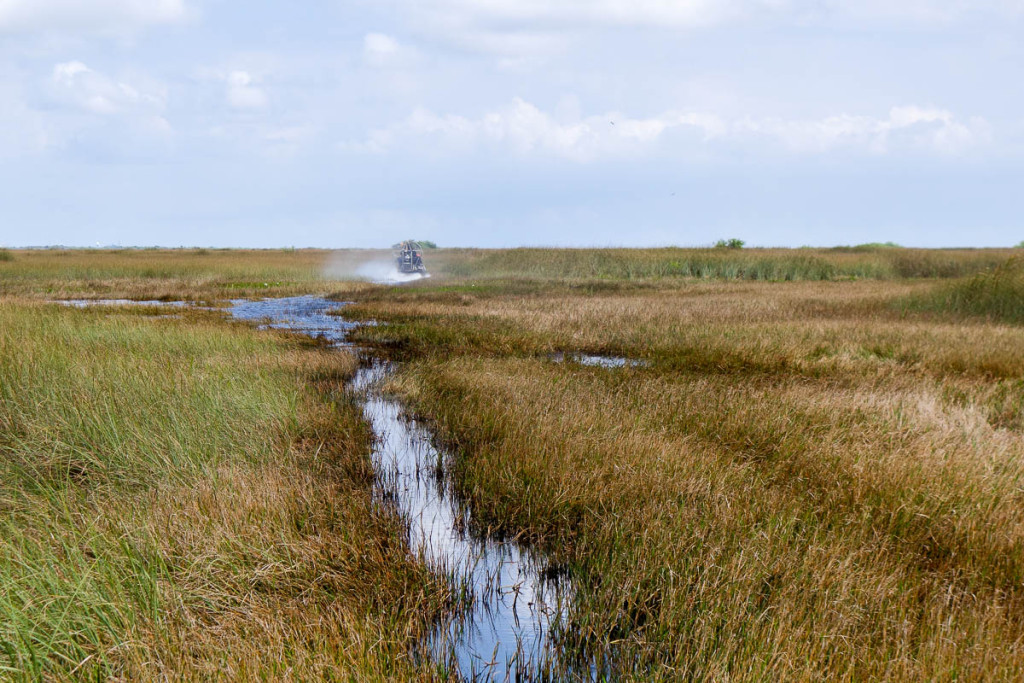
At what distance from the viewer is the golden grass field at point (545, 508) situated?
2428 mm

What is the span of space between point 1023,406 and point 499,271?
26.9 meters

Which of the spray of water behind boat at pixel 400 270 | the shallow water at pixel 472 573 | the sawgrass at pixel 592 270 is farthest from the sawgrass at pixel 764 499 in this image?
Result: the spray of water behind boat at pixel 400 270

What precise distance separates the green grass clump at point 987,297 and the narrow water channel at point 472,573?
13020 millimetres

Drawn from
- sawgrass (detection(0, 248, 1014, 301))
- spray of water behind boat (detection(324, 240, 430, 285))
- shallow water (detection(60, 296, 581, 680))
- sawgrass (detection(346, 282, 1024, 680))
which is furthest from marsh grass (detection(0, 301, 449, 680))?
spray of water behind boat (detection(324, 240, 430, 285))

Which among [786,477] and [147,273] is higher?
[147,273]

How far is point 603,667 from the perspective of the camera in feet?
8.17

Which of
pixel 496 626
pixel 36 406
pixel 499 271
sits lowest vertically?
pixel 496 626

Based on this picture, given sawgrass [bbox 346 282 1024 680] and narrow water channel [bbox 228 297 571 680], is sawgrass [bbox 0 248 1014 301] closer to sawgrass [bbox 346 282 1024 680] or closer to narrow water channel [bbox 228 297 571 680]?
sawgrass [bbox 346 282 1024 680]

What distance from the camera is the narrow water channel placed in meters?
2.61

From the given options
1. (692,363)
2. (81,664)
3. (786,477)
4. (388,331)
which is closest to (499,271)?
(388,331)

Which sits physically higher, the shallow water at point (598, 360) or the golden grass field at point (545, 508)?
the shallow water at point (598, 360)

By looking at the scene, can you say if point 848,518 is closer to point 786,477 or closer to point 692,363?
point 786,477

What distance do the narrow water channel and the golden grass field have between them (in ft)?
0.43

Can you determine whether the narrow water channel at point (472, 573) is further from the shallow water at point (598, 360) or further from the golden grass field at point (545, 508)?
the shallow water at point (598, 360)
